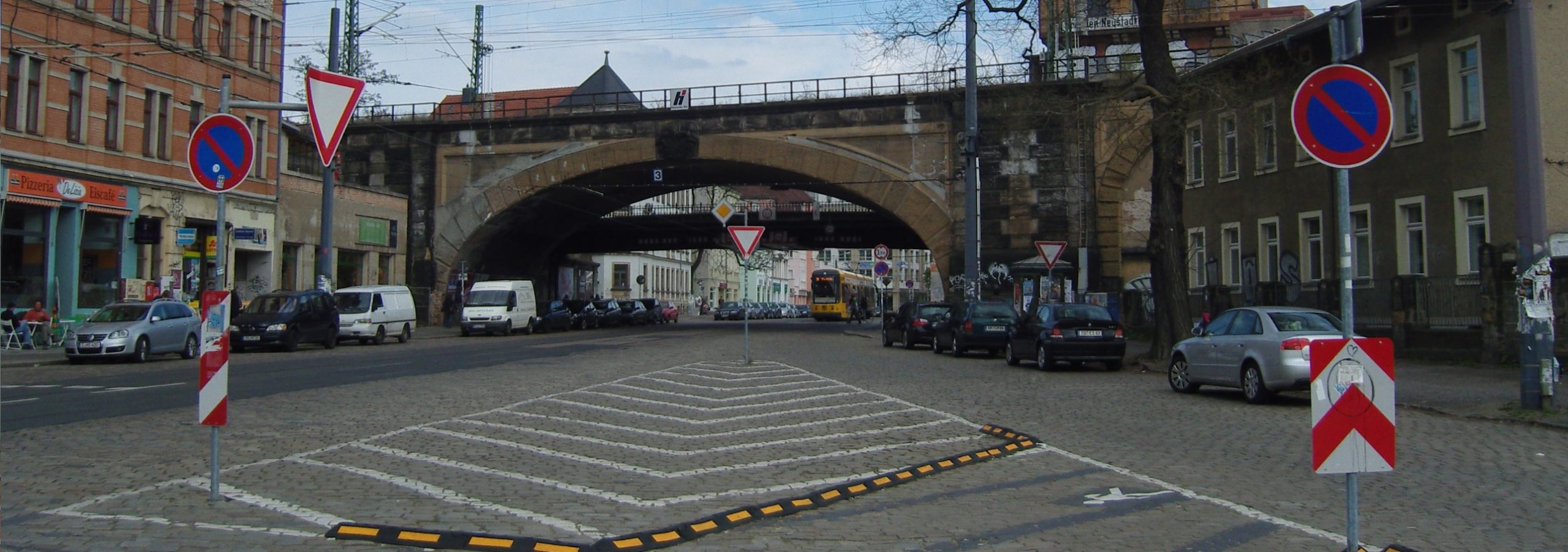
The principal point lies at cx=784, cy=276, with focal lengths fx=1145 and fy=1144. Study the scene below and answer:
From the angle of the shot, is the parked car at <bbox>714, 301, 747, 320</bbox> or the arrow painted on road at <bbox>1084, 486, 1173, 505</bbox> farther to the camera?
the parked car at <bbox>714, 301, 747, 320</bbox>

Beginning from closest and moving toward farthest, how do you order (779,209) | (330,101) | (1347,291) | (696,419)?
(1347,291) < (330,101) < (696,419) < (779,209)

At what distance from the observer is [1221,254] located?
107ft

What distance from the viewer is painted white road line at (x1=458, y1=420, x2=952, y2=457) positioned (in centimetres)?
1012

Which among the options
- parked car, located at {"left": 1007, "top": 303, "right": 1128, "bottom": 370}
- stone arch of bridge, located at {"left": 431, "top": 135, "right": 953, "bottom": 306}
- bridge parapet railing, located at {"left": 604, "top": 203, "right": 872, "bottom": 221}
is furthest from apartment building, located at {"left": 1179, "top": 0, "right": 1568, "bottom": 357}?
bridge parapet railing, located at {"left": 604, "top": 203, "right": 872, "bottom": 221}

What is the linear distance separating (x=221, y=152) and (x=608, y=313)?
5043 cm

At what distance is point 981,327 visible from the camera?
2684 cm

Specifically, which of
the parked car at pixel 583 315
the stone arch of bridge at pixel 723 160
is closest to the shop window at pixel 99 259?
the stone arch of bridge at pixel 723 160

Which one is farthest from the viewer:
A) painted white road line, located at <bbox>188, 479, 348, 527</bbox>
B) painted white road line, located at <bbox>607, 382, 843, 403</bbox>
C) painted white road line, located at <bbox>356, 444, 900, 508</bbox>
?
painted white road line, located at <bbox>607, 382, 843, 403</bbox>

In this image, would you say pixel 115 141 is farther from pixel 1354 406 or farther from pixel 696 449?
pixel 1354 406

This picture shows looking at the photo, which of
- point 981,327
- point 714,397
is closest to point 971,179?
point 981,327

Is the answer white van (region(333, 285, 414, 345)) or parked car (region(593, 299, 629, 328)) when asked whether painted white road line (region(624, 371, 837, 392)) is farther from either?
parked car (region(593, 299, 629, 328))

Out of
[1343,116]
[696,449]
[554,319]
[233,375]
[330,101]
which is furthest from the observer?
[554,319]

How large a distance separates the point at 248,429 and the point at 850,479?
6.41m

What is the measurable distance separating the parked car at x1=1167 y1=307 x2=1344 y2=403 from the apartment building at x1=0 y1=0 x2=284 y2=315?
23393mm
